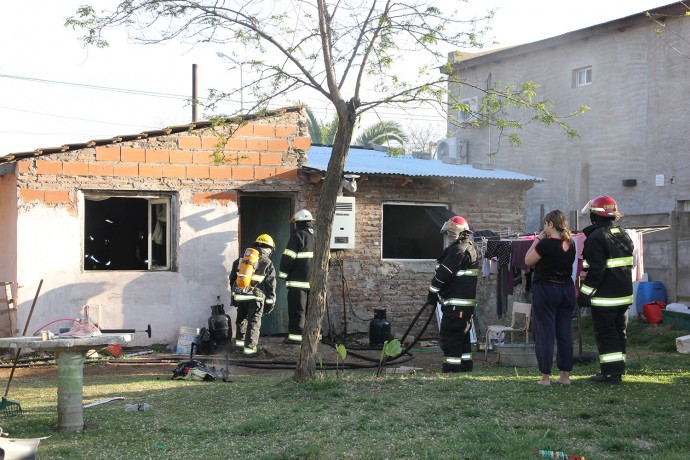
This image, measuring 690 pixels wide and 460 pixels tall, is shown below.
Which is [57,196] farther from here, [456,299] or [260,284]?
[456,299]

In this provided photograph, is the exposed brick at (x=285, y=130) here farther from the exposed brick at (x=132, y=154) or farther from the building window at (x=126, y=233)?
the exposed brick at (x=132, y=154)

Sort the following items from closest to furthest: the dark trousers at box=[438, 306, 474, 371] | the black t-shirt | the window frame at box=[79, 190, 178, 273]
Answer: the black t-shirt, the dark trousers at box=[438, 306, 474, 371], the window frame at box=[79, 190, 178, 273]

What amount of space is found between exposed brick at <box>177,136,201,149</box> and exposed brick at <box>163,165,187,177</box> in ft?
1.17

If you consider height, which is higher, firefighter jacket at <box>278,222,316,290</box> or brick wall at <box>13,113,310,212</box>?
brick wall at <box>13,113,310,212</box>

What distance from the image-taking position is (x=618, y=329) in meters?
8.65

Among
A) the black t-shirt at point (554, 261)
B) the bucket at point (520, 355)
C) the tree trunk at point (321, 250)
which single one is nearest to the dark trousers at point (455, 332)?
the bucket at point (520, 355)

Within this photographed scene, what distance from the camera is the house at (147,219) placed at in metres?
12.7

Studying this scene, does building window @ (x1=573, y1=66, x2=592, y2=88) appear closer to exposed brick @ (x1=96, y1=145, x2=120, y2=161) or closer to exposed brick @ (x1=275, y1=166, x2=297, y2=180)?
exposed brick @ (x1=275, y1=166, x2=297, y2=180)

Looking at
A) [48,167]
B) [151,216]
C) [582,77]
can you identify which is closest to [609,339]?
[151,216]

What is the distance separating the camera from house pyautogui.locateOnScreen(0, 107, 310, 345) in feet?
41.7

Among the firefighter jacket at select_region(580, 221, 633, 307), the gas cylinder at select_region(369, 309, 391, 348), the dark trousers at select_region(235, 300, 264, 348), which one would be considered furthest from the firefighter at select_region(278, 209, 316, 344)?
the firefighter jacket at select_region(580, 221, 633, 307)

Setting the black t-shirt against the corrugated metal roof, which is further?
the corrugated metal roof

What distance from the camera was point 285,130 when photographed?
14.1 meters

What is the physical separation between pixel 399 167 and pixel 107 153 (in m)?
5.45
